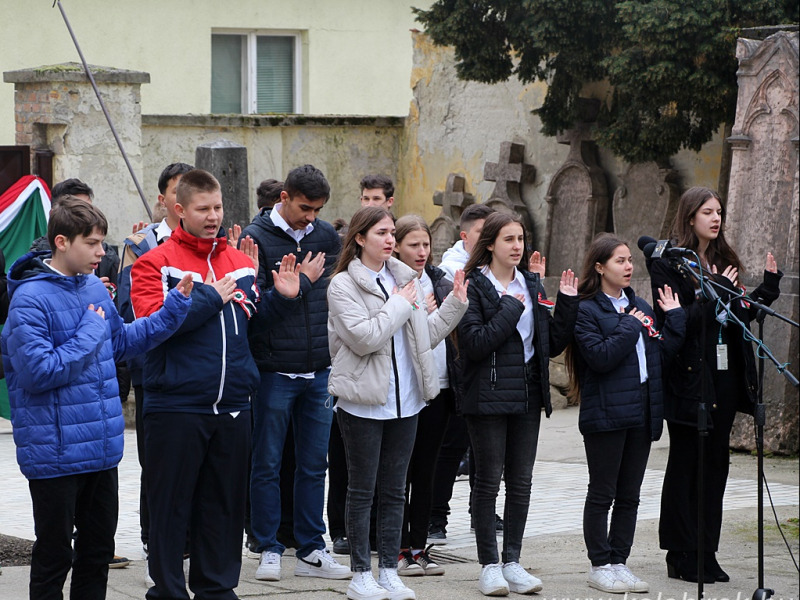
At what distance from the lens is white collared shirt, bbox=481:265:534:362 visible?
247 inches

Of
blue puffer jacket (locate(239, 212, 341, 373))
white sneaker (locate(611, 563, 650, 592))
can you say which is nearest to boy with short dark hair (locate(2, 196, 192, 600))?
blue puffer jacket (locate(239, 212, 341, 373))

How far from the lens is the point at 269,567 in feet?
20.7

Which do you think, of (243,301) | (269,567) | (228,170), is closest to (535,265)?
(243,301)

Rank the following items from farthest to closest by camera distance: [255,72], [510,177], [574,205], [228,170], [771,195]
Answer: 1. [255,72]
2. [510,177]
3. [574,205]
4. [771,195]
5. [228,170]

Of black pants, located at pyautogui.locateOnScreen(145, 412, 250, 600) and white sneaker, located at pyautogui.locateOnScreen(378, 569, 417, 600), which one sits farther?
white sneaker, located at pyautogui.locateOnScreen(378, 569, 417, 600)

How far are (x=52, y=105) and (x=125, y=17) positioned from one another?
828 centimetres

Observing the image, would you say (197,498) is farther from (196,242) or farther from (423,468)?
(423,468)

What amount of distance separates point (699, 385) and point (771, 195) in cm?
396

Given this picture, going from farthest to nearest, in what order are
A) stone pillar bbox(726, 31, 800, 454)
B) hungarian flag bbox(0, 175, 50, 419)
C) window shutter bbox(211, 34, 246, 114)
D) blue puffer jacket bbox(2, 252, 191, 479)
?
window shutter bbox(211, 34, 246, 114) → hungarian flag bbox(0, 175, 50, 419) → stone pillar bbox(726, 31, 800, 454) → blue puffer jacket bbox(2, 252, 191, 479)

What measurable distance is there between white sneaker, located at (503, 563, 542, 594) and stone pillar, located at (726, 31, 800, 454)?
4.25 m

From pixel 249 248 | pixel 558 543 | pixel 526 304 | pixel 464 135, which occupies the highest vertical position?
pixel 464 135

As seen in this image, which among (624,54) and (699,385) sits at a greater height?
(624,54)

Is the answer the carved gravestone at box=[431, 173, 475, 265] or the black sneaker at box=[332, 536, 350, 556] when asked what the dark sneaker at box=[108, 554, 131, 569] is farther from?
the carved gravestone at box=[431, 173, 475, 265]

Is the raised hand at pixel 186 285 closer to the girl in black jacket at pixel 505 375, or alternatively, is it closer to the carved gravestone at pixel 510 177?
the girl in black jacket at pixel 505 375
